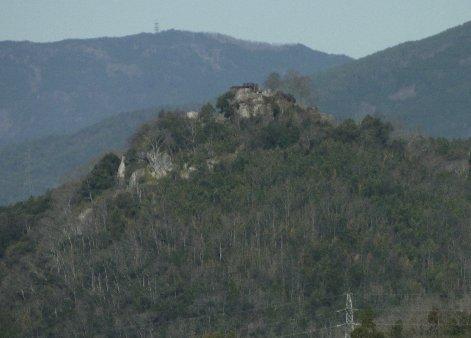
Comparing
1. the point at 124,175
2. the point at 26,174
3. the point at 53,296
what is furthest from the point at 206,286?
the point at 26,174

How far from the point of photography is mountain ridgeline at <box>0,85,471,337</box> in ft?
158

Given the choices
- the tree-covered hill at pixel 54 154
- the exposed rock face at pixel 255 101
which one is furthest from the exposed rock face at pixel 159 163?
the tree-covered hill at pixel 54 154

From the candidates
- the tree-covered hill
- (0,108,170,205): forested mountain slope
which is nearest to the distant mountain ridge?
the tree-covered hill

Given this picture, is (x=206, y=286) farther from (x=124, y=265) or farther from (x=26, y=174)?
(x=26, y=174)

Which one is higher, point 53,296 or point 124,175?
point 124,175

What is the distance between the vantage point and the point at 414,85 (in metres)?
169

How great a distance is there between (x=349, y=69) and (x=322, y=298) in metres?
133

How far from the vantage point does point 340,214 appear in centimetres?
5406

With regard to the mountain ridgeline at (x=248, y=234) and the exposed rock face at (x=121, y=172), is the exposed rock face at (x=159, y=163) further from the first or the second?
the exposed rock face at (x=121, y=172)

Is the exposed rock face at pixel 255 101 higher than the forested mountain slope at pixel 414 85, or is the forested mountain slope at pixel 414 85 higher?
the exposed rock face at pixel 255 101

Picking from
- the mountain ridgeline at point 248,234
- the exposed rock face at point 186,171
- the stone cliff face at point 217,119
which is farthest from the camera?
the stone cliff face at point 217,119

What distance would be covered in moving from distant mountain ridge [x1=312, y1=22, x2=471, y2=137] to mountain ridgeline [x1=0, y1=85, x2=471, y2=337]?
89462 millimetres

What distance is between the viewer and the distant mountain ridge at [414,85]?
155625 mm

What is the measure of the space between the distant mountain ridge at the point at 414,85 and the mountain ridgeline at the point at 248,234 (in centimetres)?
8946
